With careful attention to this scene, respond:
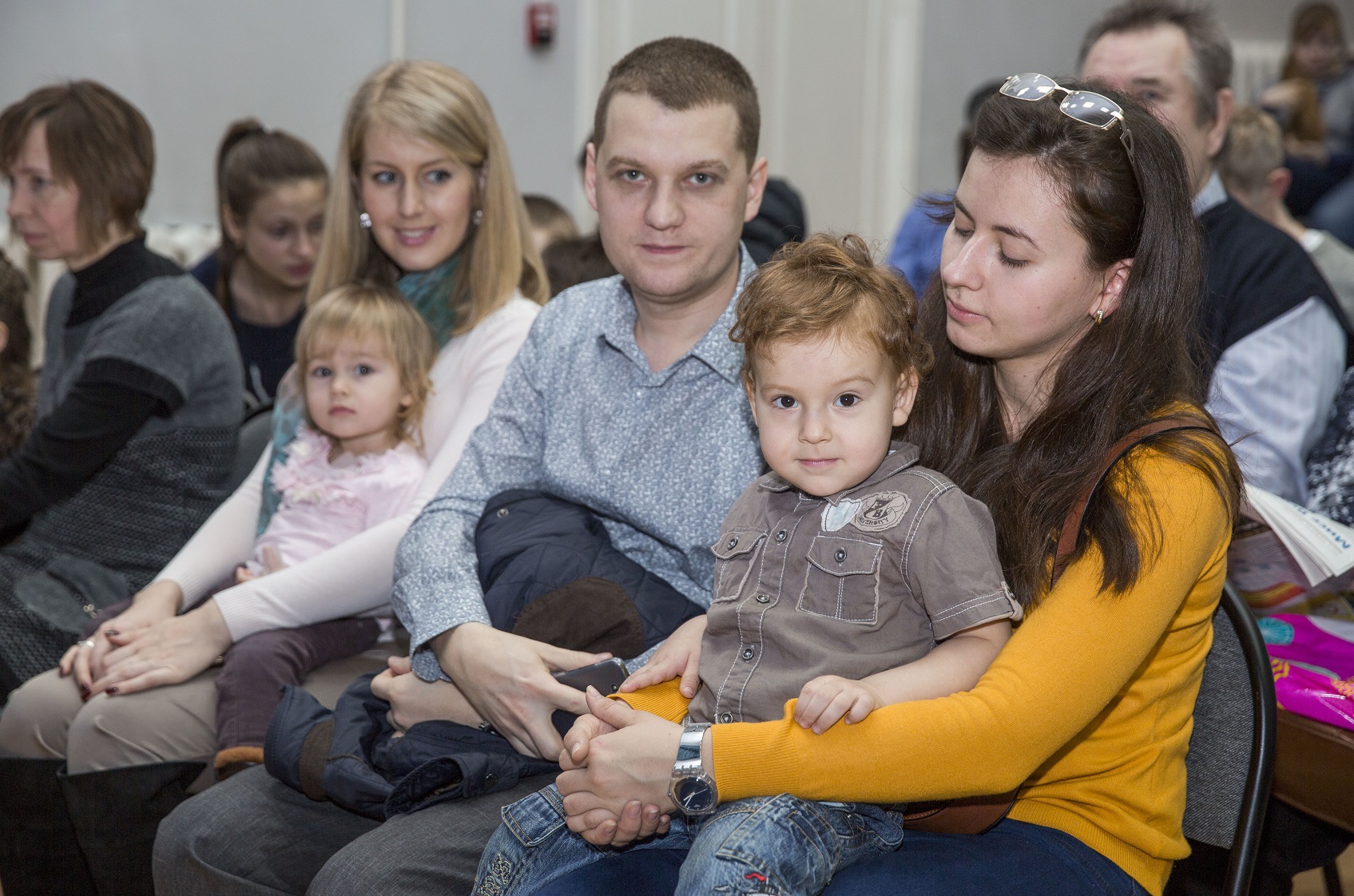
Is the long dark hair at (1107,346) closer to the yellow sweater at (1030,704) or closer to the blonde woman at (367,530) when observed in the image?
the yellow sweater at (1030,704)

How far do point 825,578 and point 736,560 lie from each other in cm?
14

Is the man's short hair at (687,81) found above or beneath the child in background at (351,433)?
above

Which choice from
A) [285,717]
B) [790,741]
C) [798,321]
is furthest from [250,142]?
[790,741]

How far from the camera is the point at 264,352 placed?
3.60 metres

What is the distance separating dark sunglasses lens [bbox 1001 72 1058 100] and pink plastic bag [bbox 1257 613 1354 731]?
0.79 metres

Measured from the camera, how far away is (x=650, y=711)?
153cm

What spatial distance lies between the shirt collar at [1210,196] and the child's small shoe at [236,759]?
2071 mm

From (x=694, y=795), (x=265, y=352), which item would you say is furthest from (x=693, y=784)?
(x=265, y=352)

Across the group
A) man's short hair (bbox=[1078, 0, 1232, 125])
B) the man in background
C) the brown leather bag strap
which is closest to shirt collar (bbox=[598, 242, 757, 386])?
the brown leather bag strap

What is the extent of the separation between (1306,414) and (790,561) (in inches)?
53.4

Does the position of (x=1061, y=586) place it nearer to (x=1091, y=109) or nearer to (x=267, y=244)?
(x=1091, y=109)

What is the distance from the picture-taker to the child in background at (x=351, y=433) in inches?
88.6

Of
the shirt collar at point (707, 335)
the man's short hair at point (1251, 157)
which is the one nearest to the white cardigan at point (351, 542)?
the shirt collar at point (707, 335)

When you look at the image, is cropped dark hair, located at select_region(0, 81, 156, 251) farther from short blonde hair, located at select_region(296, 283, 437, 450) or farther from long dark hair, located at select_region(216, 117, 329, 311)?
long dark hair, located at select_region(216, 117, 329, 311)
